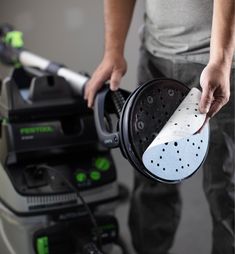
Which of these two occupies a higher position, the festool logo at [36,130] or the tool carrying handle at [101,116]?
the tool carrying handle at [101,116]

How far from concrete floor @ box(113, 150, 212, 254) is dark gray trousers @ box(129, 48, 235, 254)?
2 cm

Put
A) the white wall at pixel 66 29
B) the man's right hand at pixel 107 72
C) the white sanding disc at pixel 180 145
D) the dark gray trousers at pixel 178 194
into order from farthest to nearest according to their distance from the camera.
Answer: the white wall at pixel 66 29 → the man's right hand at pixel 107 72 → the dark gray trousers at pixel 178 194 → the white sanding disc at pixel 180 145

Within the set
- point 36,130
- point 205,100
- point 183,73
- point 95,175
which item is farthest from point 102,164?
point 205,100

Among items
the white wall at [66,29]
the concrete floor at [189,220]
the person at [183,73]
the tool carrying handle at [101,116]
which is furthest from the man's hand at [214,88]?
the concrete floor at [189,220]

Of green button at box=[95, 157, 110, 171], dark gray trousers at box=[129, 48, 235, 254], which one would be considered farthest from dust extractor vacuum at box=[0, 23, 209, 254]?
dark gray trousers at box=[129, 48, 235, 254]

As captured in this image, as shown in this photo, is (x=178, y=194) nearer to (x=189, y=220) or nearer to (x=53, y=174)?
(x=189, y=220)

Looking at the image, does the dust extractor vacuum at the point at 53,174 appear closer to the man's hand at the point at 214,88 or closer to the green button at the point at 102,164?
the green button at the point at 102,164

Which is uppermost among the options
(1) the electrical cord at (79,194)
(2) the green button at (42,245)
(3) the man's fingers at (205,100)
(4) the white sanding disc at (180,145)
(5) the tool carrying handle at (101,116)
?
(3) the man's fingers at (205,100)

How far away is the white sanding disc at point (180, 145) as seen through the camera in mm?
622

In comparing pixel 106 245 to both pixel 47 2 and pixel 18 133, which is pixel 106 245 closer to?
pixel 18 133

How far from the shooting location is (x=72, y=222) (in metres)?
1.02

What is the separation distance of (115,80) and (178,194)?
43 cm

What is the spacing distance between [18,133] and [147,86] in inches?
15.2

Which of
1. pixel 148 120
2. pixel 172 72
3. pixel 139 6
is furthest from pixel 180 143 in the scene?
pixel 139 6
